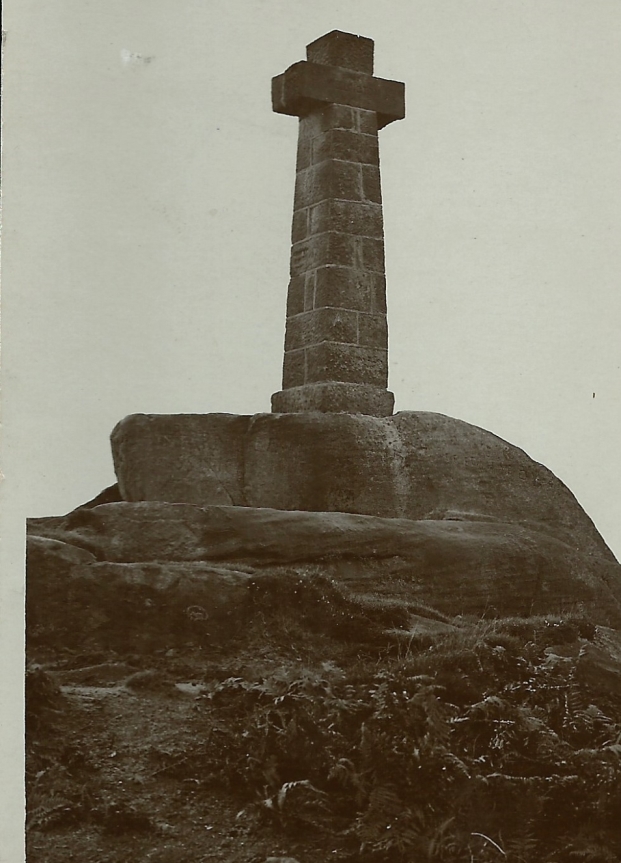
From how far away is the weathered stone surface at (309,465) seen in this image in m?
8.76

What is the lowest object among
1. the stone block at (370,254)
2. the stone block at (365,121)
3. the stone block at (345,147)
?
the stone block at (370,254)

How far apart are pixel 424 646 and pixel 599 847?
1.60 metres

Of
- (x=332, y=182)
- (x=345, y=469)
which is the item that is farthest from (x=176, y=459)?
(x=332, y=182)

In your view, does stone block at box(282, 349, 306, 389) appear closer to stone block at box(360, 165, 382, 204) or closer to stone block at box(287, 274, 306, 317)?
stone block at box(287, 274, 306, 317)

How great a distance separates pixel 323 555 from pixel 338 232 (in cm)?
237

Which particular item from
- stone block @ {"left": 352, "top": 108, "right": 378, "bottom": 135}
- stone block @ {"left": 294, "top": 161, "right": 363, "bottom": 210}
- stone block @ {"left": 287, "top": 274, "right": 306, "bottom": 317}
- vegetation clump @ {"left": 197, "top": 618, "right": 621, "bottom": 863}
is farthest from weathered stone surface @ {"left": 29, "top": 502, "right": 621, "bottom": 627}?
stone block @ {"left": 352, "top": 108, "right": 378, "bottom": 135}

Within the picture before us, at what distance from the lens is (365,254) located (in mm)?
9297

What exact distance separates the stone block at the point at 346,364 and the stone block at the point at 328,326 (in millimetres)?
48

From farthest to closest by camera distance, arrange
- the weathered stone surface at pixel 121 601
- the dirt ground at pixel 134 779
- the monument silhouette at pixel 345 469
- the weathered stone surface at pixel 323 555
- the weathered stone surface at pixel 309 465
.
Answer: the weathered stone surface at pixel 309 465 < the monument silhouette at pixel 345 469 < the weathered stone surface at pixel 323 555 < the weathered stone surface at pixel 121 601 < the dirt ground at pixel 134 779

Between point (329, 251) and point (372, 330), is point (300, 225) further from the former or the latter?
point (372, 330)

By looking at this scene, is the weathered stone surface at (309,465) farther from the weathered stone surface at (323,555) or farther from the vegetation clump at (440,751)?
the vegetation clump at (440,751)

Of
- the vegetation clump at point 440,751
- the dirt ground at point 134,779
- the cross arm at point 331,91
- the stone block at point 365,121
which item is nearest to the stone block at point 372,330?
the stone block at point 365,121

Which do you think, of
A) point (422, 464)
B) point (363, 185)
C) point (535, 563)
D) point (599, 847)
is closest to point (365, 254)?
point (363, 185)

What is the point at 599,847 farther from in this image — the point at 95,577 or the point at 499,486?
the point at 95,577
